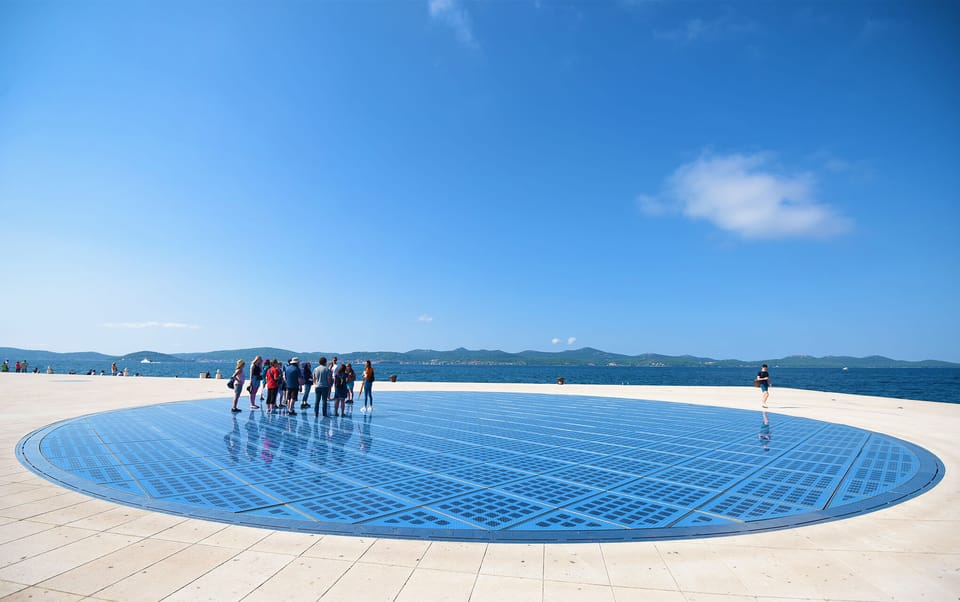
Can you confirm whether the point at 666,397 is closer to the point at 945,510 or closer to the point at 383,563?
the point at 945,510

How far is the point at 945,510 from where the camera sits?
231 inches

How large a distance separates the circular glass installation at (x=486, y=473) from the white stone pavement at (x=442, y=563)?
1.17ft

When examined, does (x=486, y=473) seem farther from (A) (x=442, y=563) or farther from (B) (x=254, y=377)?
(B) (x=254, y=377)

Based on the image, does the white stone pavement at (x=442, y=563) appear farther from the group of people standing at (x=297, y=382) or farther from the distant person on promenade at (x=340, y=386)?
the distant person on promenade at (x=340, y=386)

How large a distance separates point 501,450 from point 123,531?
6.74 metres

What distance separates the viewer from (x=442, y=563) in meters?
4.25

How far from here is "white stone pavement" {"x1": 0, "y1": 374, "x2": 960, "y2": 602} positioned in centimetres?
367

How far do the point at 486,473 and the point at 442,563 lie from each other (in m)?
3.69

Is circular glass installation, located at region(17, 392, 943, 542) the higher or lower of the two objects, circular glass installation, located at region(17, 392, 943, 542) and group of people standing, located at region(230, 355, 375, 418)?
the lower

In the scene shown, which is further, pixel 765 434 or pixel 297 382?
pixel 297 382

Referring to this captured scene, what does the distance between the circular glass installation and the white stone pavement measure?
1.17ft

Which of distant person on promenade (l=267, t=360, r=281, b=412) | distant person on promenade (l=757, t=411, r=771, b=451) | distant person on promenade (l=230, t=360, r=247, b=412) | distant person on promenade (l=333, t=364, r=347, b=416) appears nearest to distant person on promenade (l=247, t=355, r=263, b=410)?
distant person on promenade (l=230, t=360, r=247, b=412)

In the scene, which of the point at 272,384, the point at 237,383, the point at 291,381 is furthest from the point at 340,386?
the point at 237,383

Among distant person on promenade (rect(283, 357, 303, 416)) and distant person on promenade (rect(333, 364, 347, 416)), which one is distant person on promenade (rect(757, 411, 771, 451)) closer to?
distant person on promenade (rect(333, 364, 347, 416))
